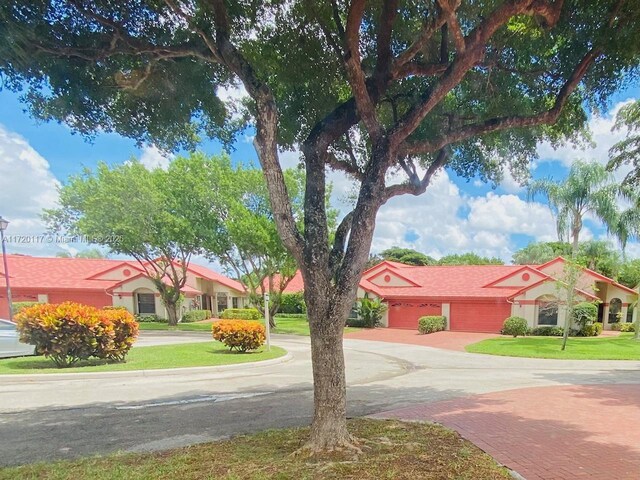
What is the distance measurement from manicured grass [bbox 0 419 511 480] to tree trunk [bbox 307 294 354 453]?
207 millimetres

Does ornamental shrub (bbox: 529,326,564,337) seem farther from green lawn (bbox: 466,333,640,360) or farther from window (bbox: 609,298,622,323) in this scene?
window (bbox: 609,298,622,323)

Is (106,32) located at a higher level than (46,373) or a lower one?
higher

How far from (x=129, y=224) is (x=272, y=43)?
A: 2187cm

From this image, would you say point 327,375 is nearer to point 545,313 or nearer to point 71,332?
point 71,332

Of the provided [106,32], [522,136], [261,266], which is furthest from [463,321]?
[106,32]

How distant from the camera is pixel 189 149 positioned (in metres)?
7.61

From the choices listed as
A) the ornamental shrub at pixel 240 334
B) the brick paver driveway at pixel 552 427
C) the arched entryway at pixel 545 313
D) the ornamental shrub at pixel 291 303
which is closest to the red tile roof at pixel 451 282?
the arched entryway at pixel 545 313

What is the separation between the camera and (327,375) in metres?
4.33

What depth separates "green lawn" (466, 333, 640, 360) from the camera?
1659 cm

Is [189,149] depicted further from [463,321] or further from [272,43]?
[463,321]

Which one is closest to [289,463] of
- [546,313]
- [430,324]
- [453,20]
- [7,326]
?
[453,20]

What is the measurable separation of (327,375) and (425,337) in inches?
876

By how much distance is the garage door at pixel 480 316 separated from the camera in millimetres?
27297

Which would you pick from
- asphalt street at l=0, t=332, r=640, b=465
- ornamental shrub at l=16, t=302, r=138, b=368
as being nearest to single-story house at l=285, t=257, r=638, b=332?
asphalt street at l=0, t=332, r=640, b=465
